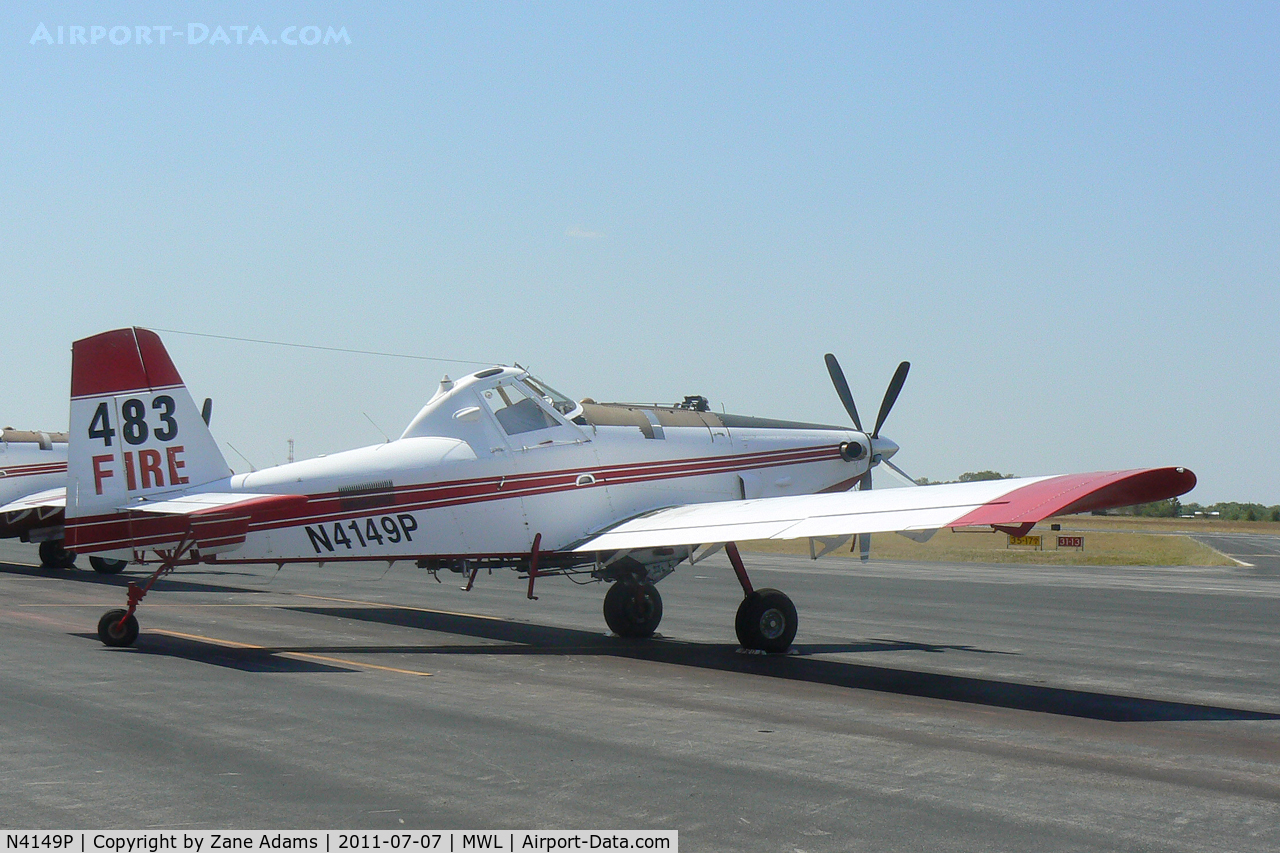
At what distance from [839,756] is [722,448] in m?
9.22

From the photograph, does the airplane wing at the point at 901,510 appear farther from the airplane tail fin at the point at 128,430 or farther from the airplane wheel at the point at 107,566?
the airplane wheel at the point at 107,566

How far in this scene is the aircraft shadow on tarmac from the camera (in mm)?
11531

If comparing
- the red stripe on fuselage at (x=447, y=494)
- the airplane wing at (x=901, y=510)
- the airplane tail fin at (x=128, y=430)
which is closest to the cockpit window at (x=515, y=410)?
the red stripe on fuselage at (x=447, y=494)

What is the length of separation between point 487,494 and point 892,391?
8.06 metres

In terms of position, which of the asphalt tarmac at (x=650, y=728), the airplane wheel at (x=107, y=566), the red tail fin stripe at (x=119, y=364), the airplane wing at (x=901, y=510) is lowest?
the asphalt tarmac at (x=650, y=728)

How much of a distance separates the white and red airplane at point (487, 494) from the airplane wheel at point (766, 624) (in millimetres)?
25

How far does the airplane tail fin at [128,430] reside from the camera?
1403cm

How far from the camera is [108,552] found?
45.9 ft

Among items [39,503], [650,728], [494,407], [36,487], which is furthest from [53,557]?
[650,728]

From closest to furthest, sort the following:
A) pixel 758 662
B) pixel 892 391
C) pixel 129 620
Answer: pixel 129 620 < pixel 758 662 < pixel 892 391

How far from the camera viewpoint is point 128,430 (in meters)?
14.2

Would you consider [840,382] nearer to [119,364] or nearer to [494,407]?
[494,407]

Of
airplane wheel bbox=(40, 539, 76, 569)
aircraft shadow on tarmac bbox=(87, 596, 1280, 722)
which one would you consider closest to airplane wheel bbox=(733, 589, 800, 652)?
aircraft shadow on tarmac bbox=(87, 596, 1280, 722)

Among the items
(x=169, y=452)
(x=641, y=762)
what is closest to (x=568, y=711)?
(x=641, y=762)
